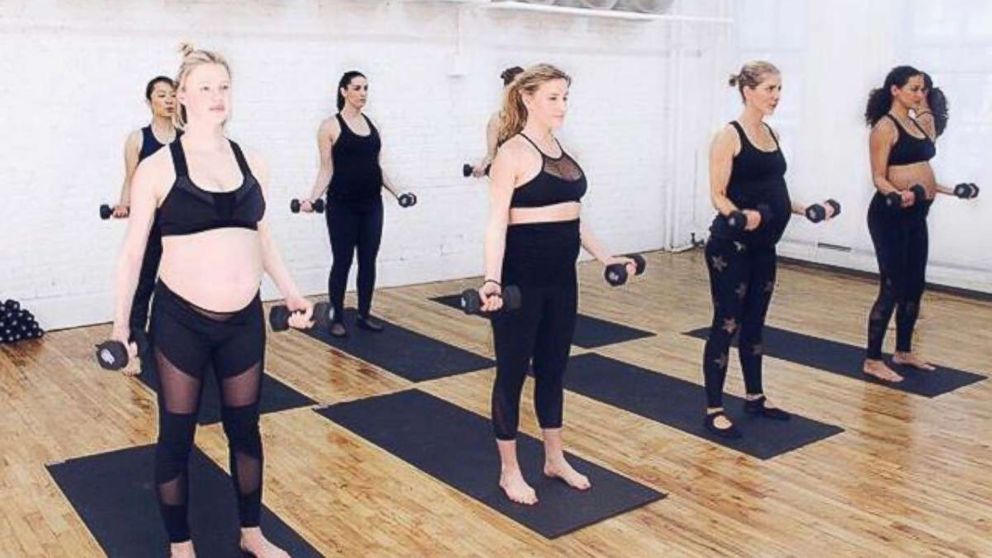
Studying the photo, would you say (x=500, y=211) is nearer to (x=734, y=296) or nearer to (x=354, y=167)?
(x=734, y=296)

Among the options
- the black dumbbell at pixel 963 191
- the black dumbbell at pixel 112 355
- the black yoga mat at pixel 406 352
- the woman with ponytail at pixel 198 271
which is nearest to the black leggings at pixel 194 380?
the woman with ponytail at pixel 198 271

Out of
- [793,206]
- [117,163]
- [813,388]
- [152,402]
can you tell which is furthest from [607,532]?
[117,163]

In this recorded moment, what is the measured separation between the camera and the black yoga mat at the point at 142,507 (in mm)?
2871

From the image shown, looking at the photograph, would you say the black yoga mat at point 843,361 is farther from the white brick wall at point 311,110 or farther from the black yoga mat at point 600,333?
the white brick wall at point 311,110

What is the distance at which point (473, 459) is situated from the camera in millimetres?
3584

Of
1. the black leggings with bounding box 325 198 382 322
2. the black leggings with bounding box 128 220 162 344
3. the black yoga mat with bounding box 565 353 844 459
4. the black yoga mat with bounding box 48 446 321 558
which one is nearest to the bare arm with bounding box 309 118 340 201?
the black leggings with bounding box 325 198 382 322

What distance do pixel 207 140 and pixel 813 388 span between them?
309 cm

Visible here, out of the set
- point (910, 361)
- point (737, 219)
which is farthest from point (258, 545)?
point (910, 361)

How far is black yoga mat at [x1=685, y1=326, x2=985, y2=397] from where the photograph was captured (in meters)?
4.46

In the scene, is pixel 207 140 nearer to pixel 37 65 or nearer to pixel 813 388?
pixel 813 388

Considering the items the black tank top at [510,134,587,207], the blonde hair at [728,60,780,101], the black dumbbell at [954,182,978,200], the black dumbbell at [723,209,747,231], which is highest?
the blonde hair at [728,60,780,101]

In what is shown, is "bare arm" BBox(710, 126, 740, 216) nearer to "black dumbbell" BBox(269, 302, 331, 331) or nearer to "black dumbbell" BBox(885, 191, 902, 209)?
"black dumbbell" BBox(885, 191, 902, 209)

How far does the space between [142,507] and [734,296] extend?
2.20 metres

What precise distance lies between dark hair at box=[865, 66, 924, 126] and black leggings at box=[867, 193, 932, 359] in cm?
36
